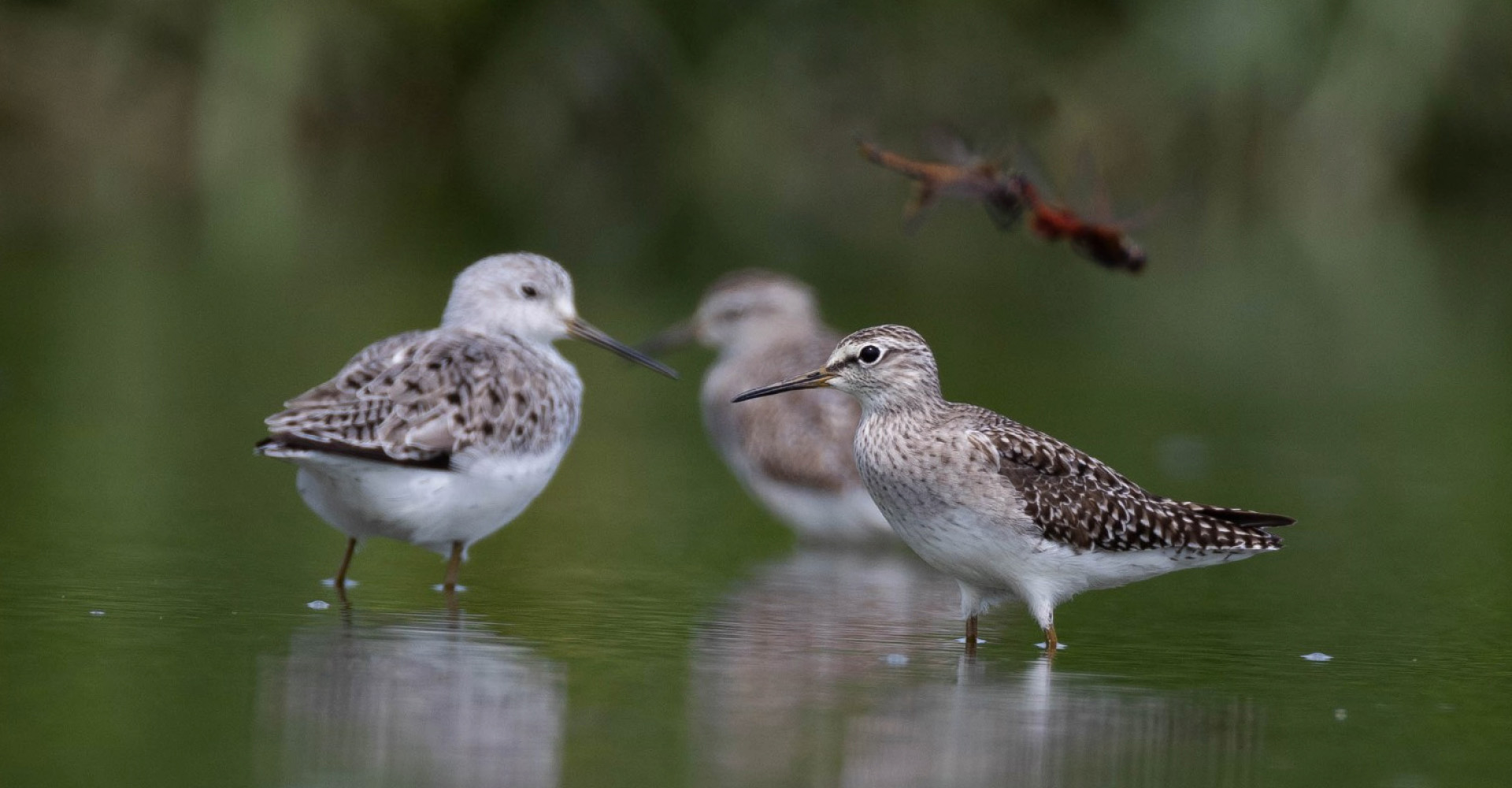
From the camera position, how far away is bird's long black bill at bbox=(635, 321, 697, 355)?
14492mm

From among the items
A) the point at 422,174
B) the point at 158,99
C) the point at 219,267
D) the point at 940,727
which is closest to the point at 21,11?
the point at 158,99

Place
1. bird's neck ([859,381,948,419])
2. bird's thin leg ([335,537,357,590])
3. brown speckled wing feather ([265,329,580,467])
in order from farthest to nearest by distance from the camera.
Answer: bird's thin leg ([335,537,357,590])
bird's neck ([859,381,948,419])
brown speckled wing feather ([265,329,580,467])

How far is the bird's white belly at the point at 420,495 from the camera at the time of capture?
9.08 m

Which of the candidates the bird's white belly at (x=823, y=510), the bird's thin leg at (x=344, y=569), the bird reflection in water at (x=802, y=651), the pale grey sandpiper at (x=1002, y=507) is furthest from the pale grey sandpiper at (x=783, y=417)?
the bird's thin leg at (x=344, y=569)

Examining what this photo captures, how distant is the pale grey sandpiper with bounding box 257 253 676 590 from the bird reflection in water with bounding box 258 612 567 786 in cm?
59

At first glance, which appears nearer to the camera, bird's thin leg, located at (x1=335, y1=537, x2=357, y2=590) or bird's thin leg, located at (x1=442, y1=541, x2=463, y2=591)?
bird's thin leg, located at (x1=335, y1=537, x2=357, y2=590)

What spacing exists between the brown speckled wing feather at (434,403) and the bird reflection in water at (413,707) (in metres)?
0.72

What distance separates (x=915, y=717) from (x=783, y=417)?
5.02m

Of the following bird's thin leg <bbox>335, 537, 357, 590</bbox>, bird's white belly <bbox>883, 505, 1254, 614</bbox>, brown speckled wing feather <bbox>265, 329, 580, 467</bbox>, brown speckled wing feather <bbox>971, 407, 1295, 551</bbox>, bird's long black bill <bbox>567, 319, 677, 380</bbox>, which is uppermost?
bird's long black bill <bbox>567, 319, 677, 380</bbox>

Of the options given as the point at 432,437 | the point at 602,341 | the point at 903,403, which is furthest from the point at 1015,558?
the point at 602,341

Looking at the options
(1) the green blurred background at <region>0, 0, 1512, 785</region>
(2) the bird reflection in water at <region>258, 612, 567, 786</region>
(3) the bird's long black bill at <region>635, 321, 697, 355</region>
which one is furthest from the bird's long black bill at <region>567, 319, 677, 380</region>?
(3) the bird's long black bill at <region>635, 321, 697, 355</region>

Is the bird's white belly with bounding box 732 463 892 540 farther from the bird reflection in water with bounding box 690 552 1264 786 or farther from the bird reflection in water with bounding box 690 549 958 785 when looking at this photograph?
the bird reflection in water with bounding box 690 552 1264 786

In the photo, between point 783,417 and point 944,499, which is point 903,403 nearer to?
point 944,499

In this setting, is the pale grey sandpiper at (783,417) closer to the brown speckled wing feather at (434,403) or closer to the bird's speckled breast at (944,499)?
the brown speckled wing feather at (434,403)
